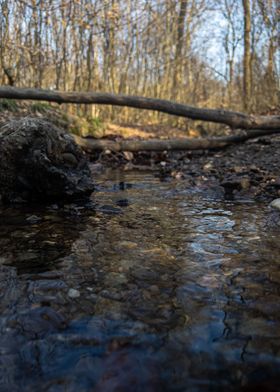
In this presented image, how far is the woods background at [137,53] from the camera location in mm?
9922

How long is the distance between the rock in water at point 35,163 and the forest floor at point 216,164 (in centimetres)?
179

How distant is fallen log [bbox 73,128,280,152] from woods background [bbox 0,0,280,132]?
3.20 meters

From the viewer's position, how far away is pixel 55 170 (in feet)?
11.1

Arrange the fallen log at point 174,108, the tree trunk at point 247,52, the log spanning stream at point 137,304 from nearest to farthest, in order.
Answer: the log spanning stream at point 137,304, the fallen log at point 174,108, the tree trunk at point 247,52

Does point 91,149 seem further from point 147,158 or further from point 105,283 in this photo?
point 105,283

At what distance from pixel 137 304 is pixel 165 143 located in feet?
19.8

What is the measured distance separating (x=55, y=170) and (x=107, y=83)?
36.5 ft

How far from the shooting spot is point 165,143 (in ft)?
24.5

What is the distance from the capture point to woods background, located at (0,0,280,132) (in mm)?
9922

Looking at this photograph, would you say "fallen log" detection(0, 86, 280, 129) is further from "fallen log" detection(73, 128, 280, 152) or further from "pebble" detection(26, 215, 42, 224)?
"pebble" detection(26, 215, 42, 224)

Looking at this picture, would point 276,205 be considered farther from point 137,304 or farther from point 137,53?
point 137,53

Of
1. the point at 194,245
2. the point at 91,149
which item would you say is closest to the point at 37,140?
the point at 194,245

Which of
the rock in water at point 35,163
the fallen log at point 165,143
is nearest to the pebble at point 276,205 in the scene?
the rock in water at point 35,163

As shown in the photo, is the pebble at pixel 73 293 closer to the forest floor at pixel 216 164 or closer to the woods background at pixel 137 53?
the forest floor at pixel 216 164
